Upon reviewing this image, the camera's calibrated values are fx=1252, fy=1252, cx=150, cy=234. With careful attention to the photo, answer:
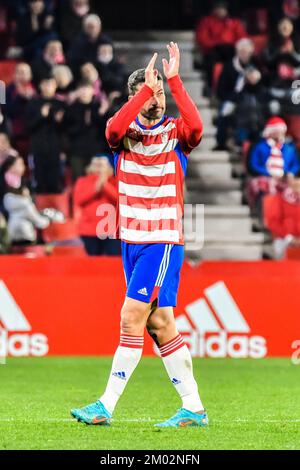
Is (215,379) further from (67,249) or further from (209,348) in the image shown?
(67,249)

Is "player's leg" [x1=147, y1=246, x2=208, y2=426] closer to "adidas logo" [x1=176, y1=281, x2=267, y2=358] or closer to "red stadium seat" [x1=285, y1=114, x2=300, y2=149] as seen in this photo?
"adidas logo" [x1=176, y1=281, x2=267, y2=358]

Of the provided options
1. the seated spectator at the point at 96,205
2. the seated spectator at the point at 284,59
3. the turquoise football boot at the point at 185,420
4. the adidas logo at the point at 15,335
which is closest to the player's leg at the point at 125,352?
the turquoise football boot at the point at 185,420

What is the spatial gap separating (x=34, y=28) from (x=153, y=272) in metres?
10.8

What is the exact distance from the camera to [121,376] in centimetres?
823

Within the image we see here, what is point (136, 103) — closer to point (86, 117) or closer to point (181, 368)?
point (181, 368)

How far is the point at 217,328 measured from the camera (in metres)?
13.9

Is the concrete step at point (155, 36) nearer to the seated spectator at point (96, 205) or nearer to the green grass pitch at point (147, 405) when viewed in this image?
the seated spectator at point (96, 205)

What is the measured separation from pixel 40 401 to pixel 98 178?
6045mm

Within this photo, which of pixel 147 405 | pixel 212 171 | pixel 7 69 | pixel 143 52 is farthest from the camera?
pixel 143 52

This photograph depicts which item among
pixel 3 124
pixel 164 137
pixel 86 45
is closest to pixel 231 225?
pixel 86 45

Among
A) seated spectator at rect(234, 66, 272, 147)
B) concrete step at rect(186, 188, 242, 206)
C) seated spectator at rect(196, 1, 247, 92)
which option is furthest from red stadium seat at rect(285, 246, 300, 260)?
seated spectator at rect(196, 1, 247, 92)

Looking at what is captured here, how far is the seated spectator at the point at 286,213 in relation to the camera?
16.9m

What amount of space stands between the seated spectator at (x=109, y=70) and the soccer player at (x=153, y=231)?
30.4 ft
